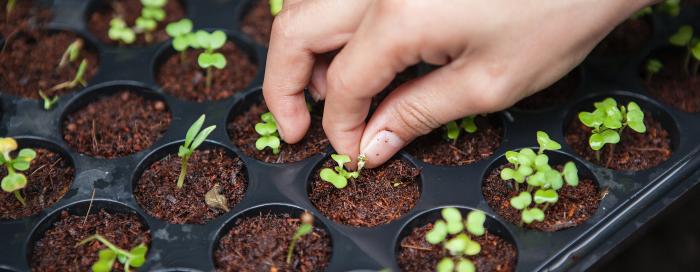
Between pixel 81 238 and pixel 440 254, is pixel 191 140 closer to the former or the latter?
pixel 81 238

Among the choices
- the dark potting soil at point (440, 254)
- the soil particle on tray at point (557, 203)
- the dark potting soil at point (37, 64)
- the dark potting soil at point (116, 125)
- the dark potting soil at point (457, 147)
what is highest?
the dark potting soil at point (37, 64)

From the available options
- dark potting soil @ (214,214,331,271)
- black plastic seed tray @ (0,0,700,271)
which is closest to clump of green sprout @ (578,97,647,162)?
black plastic seed tray @ (0,0,700,271)

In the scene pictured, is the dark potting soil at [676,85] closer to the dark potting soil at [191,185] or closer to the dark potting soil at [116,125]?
the dark potting soil at [191,185]

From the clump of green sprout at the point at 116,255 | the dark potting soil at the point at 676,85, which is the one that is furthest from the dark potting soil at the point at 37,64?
the dark potting soil at the point at 676,85

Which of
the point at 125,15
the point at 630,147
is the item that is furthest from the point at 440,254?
the point at 125,15

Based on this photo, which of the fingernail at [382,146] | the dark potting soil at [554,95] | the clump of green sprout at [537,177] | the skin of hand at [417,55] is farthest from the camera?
the dark potting soil at [554,95]

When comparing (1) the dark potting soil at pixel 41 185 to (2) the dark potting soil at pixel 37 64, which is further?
(2) the dark potting soil at pixel 37 64

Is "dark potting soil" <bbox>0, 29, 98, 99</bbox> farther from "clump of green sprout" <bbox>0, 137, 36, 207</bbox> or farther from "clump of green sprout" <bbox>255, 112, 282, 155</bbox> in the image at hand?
"clump of green sprout" <bbox>255, 112, 282, 155</bbox>
